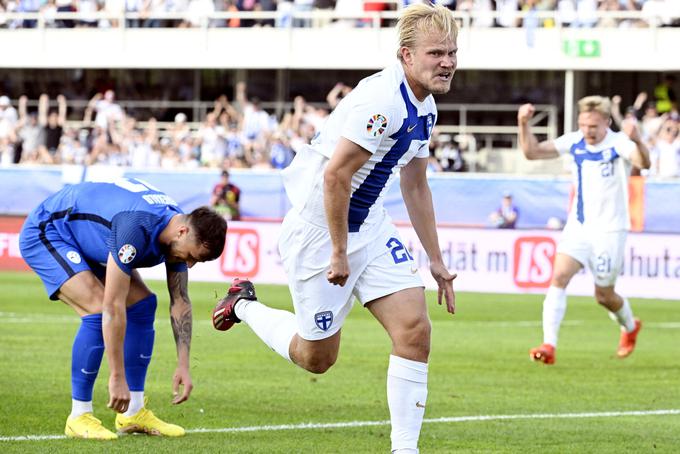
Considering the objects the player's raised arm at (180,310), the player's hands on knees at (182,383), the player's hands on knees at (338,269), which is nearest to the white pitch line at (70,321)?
the player's raised arm at (180,310)

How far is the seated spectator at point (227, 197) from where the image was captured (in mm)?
26406

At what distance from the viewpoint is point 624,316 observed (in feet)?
44.4

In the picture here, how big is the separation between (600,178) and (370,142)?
262 inches

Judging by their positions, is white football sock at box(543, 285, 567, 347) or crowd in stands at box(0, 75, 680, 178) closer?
white football sock at box(543, 285, 567, 347)

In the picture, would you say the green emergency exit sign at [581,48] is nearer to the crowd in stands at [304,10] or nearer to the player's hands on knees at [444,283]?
the crowd in stands at [304,10]

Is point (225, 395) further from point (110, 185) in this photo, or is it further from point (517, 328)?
point (517, 328)

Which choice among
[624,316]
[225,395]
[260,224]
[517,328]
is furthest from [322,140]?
[260,224]

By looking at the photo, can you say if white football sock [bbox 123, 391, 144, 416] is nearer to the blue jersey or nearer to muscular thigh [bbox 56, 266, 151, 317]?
muscular thigh [bbox 56, 266, 151, 317]

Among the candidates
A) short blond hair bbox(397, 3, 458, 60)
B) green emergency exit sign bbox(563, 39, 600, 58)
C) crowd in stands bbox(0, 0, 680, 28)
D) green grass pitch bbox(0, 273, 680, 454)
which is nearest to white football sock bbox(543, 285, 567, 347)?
green grass pitch bbox(0, 273, 680, 454)

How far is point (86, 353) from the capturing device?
27.4 feet

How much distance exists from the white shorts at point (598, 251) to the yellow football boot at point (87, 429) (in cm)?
581

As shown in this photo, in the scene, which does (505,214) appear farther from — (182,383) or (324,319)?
(324,319)

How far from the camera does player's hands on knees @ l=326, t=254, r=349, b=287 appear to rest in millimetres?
6801

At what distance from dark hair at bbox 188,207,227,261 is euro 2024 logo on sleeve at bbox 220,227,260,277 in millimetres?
15492
